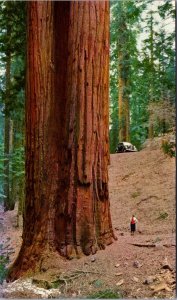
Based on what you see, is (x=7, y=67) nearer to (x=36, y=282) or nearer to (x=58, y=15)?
(x=58, y=15)

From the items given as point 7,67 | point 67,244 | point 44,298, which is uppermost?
point 7,67

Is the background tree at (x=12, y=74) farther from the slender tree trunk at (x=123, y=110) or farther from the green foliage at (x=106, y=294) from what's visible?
the slender tree trunk at (x=123, y=110)

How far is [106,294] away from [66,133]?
1.28 meters

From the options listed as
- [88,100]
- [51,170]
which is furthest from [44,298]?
[88,100]

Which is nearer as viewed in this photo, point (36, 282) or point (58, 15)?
point (36, 282)

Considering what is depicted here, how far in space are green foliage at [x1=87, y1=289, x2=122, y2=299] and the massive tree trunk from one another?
20.2 inches

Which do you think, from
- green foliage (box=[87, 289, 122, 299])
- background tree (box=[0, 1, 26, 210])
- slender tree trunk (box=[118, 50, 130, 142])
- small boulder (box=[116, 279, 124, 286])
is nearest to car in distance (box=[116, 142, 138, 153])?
slender tree trunk (box=[118, 50, 130, 142])

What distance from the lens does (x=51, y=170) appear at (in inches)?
127

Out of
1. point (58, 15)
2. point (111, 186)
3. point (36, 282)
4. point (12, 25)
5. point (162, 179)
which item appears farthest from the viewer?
point (111, 186)

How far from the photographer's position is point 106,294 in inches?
98.6

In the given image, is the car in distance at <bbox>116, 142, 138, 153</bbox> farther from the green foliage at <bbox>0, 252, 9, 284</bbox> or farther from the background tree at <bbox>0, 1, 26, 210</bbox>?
the green foliage at <bbox>0, 252, 9, 284</bbox>

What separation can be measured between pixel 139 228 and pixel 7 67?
2515 millimetres

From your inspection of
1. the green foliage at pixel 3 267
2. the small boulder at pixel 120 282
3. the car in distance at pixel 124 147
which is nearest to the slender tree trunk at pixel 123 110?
the car in distance at pixel 124 147

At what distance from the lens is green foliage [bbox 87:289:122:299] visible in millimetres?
2483
